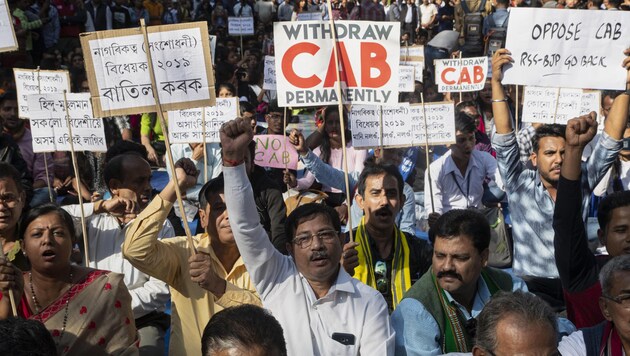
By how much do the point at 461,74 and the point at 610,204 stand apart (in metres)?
7.42

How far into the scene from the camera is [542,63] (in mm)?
5766

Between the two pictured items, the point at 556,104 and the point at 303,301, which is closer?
the point at 303,301

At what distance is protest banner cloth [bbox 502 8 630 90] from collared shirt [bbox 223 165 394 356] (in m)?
2.53

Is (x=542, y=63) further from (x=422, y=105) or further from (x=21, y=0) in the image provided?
(x=21, y=0)

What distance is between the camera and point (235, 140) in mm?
3547

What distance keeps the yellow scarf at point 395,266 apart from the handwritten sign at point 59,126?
3.21 m

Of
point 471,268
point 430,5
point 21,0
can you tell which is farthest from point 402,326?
point 430,5

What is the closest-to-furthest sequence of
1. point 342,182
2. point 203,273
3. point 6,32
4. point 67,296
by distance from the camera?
point 203,273
point 67,296
point 6,32
point 342,182

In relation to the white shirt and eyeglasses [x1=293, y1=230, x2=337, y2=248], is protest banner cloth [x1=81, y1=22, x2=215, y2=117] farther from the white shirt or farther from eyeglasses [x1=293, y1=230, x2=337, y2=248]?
eyeglasses [x1=293, y1=230, x2=337, y2=248]

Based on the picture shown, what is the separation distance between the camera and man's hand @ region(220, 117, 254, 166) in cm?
354

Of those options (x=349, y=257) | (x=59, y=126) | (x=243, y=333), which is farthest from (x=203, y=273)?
(x=59, y=126)

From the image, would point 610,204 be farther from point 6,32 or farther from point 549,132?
point 6,32

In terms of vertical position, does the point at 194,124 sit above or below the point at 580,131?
below

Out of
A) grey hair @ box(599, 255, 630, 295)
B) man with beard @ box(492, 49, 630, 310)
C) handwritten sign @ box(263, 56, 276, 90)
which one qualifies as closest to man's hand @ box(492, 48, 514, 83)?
man with beard @ box(492, 49, 630, 310)
